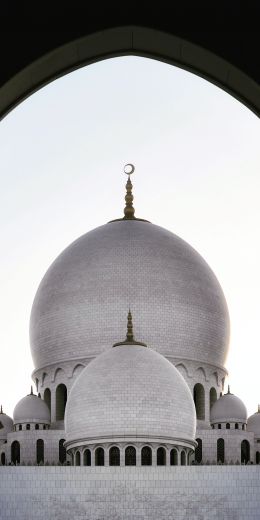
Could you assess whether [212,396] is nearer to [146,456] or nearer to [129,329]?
[129,329]

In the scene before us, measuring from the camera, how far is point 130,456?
3475cm

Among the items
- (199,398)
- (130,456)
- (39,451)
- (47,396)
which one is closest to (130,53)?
(130,456)

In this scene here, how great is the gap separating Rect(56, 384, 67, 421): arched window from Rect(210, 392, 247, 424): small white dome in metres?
7.00

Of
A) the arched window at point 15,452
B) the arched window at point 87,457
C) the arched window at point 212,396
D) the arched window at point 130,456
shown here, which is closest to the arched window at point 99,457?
the arched window at point 87,457

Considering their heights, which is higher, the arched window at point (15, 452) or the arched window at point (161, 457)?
the arched window at point (15, 452)

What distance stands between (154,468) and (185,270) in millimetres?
16532

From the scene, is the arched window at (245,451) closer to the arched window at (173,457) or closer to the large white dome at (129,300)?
the large white dome at (129,300)

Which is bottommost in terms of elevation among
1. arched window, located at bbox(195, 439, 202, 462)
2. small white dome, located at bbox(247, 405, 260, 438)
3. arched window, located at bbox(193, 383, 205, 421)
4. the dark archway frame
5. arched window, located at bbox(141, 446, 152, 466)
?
the dark archway frame

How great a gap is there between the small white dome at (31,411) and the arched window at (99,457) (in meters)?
9.39

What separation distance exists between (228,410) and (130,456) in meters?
10.4

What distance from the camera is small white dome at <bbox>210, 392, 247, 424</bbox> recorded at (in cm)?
4397

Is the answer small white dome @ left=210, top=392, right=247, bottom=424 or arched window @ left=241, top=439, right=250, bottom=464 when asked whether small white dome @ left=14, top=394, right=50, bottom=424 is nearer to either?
small white dome @ left=210, top=392, right=247, bottom=424

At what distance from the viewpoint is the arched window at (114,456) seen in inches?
1366

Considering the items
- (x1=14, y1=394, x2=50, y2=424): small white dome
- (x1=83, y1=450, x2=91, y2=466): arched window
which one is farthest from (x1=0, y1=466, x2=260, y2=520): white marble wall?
(x1=14, y1=394, x2=50, y2=424): small white dome
